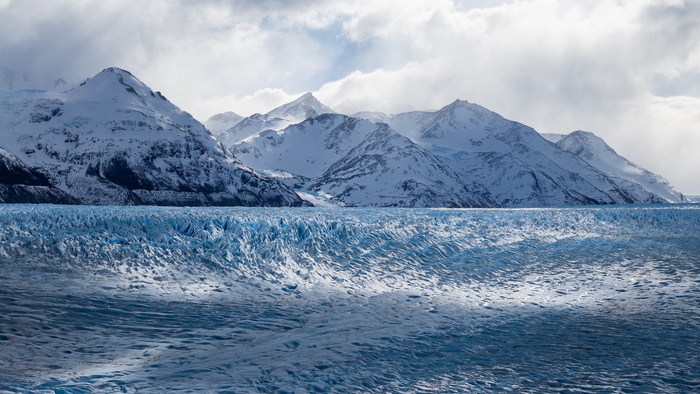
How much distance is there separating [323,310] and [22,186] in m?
150

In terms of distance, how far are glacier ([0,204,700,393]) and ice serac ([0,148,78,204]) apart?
117m

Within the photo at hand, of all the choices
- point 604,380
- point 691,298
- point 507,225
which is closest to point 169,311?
point 604,380

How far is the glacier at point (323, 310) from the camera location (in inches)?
557

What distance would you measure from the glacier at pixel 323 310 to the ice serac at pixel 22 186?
117 metres

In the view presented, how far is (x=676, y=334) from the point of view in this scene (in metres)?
18.4

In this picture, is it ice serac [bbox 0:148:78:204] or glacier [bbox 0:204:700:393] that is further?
ice serac [bbox 0:148:78:204]

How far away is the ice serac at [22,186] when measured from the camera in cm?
13262

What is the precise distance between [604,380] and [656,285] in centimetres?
1733

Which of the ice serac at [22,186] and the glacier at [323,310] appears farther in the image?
the ice serac at [22,186]

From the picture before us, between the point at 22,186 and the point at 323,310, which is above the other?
the point at 22,186

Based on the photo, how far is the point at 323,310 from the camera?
22.0 meters

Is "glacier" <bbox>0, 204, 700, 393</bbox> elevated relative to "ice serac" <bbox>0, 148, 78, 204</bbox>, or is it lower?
lower

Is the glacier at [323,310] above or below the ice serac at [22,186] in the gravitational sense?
below

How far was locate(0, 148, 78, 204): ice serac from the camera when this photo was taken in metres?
133
